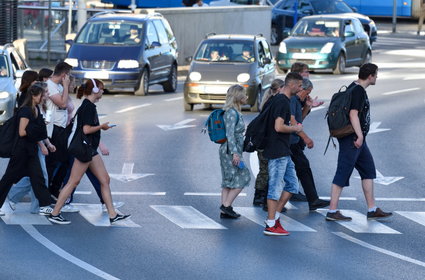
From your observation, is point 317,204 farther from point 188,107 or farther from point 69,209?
point 188,107

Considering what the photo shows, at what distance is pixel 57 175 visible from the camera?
47.8 ft

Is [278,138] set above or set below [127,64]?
above

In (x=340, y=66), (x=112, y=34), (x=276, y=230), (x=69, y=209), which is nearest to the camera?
(x=276, y=230)

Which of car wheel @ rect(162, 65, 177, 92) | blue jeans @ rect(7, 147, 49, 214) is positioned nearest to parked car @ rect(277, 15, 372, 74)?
car wheel @ rect(162, 65, 177, 92)

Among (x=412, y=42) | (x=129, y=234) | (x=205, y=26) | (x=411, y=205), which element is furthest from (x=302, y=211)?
(x=412, y=42)

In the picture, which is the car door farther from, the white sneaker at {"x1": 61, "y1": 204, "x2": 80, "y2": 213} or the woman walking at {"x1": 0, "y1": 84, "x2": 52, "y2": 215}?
the woman walking at {"x1": 0, "y1": 84, "x2": 52, "y2": 215}

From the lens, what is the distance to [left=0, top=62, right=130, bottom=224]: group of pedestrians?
42.9ft

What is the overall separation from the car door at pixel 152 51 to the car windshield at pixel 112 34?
0.24m

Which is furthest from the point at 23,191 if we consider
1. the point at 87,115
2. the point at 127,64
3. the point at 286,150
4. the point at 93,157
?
the point at 127,64

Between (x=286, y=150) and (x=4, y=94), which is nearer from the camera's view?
(x=286, y=150)

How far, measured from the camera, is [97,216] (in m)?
13.7

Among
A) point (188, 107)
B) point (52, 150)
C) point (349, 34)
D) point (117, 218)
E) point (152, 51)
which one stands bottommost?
point (188, 107)

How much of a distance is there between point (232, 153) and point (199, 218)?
84 cm

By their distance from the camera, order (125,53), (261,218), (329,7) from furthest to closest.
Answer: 1. (329,7)
2. (125,53)
3. (261,218)
